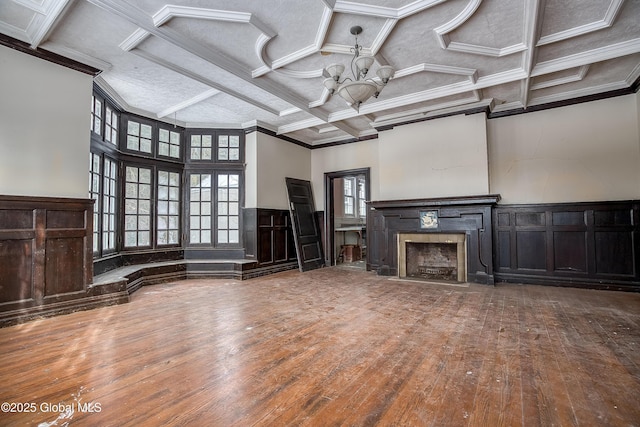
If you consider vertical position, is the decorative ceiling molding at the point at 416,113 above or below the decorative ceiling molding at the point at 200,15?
below

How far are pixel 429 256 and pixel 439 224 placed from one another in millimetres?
793

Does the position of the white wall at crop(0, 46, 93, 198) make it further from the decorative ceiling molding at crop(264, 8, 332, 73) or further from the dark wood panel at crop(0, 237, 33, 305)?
the decorative ceiling molding at crop(264, 8, 332, 73)

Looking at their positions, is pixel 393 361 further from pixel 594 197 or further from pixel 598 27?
pixel 594 197

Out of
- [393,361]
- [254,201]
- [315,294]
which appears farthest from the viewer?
[254,201]

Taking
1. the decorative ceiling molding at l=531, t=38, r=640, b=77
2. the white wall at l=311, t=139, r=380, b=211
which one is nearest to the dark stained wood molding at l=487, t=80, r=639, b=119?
the decorative ceiling molding at l=531, t=38, r=640, b=77

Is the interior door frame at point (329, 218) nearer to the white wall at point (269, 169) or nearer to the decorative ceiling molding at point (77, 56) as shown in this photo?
the white wall at point (269, 169)

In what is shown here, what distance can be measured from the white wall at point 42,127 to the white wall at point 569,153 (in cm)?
664

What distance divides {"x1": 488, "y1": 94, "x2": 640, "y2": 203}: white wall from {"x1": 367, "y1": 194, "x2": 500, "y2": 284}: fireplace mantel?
844 mm

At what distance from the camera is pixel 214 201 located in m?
6.77

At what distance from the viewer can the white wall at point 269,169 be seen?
6699mm

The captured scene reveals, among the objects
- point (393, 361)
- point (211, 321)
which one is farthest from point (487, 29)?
point (211, 321)

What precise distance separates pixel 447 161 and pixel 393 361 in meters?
4.49

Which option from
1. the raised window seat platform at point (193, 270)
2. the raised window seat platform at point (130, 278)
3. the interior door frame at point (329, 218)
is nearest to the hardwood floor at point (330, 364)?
the raised window seat platform at point (130, 278)

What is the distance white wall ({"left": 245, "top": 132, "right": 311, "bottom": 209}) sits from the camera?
6.70 metres
